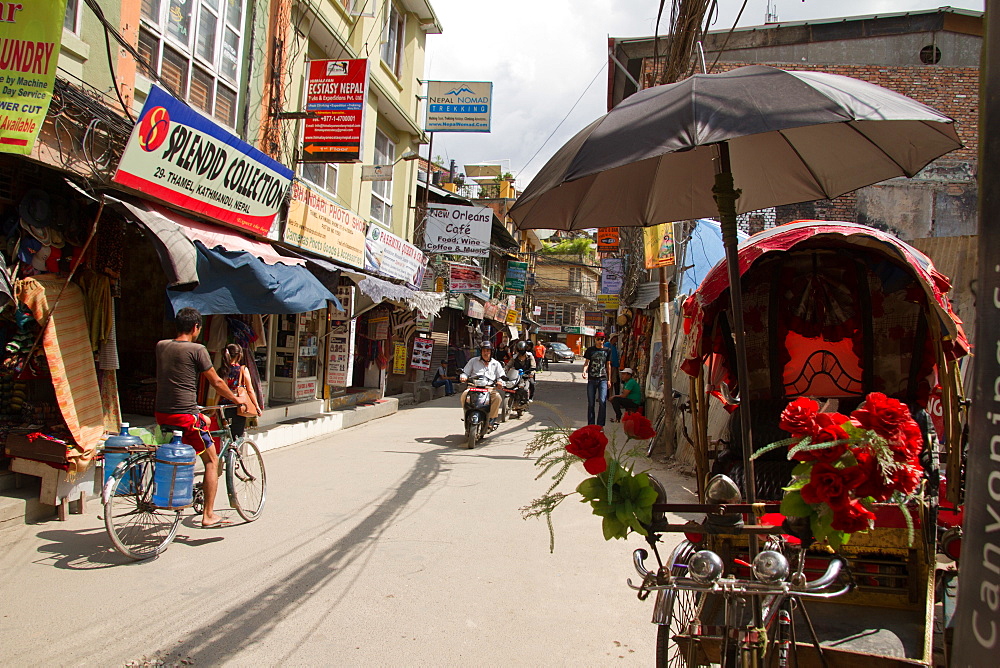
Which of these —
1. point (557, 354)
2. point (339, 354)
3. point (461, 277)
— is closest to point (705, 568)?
point (339, 354)

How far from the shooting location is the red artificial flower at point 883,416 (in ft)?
6.86

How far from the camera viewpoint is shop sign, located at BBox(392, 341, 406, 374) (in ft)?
58.0

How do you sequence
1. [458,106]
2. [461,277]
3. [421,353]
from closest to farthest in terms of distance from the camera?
[458,106], [421,353], [461,277]

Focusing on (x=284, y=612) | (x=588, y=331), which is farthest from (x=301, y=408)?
(x=588, y=331)

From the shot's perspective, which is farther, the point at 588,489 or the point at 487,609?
the point at 487,609

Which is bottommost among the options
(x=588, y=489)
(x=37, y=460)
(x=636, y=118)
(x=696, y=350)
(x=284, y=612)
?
(x=284, y=612)

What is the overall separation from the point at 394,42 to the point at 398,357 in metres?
8.08

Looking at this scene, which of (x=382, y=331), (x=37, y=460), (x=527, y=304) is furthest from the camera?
(x=527, y=304)

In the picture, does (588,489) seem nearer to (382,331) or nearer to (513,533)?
(513,533)

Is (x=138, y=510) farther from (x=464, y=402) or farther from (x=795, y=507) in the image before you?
(x=464, y=402)

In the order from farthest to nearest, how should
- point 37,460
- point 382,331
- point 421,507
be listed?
1. point 382,331
2. point 421,507
3. point 37,460

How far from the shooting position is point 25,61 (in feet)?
17.5

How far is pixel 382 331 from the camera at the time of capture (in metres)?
16.6

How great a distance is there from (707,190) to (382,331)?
13.3 meters
